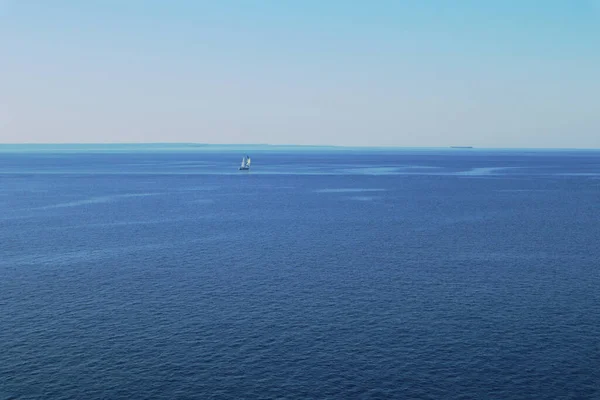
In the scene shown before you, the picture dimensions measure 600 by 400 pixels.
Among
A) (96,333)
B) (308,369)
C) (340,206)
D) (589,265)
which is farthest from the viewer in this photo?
(340,206)

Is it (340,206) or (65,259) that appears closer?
(65,259)

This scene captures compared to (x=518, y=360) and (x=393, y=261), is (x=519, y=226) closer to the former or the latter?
(x=393, y=261)

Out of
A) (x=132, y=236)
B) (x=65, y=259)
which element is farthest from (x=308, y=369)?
(x=132, y=236)

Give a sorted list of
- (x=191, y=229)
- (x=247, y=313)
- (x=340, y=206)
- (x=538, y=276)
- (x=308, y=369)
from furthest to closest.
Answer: (x=340, y=206)
(x=191, y=229)
(x=538, y=276)
(x=247, y=313)
(x=308, y=369)

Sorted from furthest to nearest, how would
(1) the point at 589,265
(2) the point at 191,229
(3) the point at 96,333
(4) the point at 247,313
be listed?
(2) the point at 191,229 → (1) the point at 589,265 → (4) the point at 247,313 → (3) the point at 96,333

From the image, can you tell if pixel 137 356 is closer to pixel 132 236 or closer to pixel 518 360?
pixel 518 360

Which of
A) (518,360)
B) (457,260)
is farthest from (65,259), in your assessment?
(518,360)

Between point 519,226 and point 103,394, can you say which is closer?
point 103,394

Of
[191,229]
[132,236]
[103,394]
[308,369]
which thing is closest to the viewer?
[103,394]

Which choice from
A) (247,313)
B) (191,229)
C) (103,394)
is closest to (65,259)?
(191,229)
